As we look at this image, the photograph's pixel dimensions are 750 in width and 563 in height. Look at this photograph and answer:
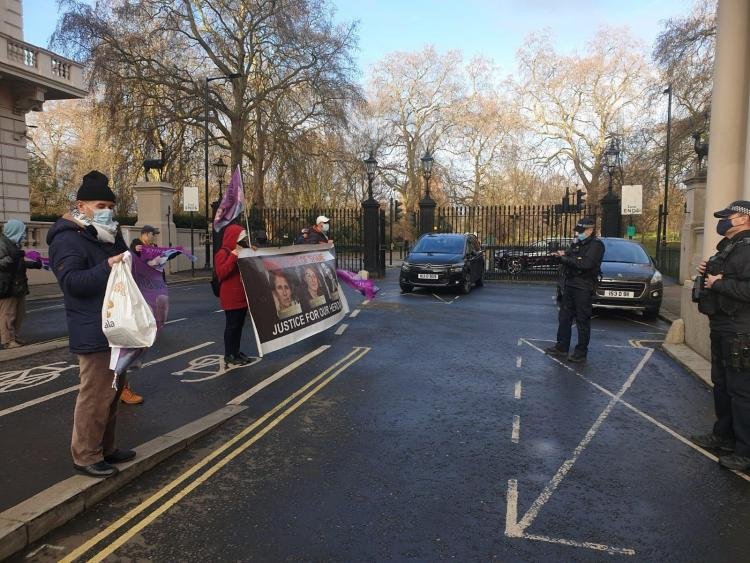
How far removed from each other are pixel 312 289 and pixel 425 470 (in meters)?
4.94

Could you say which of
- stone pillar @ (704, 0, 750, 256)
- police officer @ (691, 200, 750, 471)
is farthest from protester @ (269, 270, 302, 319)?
stone pillar @ (704, 0, 750, 256)

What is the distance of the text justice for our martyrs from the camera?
7.77m

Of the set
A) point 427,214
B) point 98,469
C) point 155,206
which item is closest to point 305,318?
point 98,469

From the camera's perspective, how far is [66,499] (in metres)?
3.52

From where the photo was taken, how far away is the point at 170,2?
27359 millimetres

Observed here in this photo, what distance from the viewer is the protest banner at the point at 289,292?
7.34 metres

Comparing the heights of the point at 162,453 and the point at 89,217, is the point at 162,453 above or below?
below

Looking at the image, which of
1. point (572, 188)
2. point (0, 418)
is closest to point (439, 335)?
point (0, 418)

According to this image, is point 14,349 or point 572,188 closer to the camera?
point 14,349

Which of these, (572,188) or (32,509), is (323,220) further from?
(572,188)

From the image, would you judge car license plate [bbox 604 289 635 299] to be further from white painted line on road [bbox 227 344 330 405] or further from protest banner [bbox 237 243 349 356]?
white painted line on road [bbox 227 344 330 405]

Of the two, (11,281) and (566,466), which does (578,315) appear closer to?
(566,466)

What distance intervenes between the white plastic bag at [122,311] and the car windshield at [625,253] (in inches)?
453

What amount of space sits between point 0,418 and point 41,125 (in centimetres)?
5811
